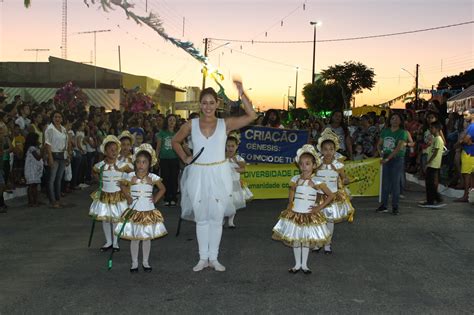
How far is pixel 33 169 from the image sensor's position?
11.0 meters

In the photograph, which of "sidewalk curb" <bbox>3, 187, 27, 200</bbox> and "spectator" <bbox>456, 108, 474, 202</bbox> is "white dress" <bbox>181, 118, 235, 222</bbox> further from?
"spectator" <bbox>456, 108, 474, 202</bbox>

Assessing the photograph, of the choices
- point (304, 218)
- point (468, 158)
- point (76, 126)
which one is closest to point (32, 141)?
point (76, 126)

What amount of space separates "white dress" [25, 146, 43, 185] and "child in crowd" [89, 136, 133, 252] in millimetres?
4260

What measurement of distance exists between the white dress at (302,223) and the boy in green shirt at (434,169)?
238 inches

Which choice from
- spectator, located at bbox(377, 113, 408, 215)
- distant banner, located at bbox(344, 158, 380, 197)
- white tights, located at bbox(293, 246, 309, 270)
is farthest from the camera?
distant banner, located at bbox(344, 158, 380, 197)

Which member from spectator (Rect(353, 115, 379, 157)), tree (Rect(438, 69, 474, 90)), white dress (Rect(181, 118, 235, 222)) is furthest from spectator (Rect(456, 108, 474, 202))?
tree (Rect(438, 69, 474, 90))

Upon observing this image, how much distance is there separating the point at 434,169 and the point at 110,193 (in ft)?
24.3

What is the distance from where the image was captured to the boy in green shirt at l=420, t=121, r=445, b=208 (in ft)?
37.3

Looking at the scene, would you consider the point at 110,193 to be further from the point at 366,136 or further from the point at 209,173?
the point at 366,136

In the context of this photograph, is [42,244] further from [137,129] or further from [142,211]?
[137,129]

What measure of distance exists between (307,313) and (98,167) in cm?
384

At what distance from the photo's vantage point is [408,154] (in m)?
17.4

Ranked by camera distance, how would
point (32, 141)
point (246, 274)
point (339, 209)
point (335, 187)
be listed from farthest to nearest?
point (32, 141)
point (335, 187)
point (339, 209)
point (246, 274)

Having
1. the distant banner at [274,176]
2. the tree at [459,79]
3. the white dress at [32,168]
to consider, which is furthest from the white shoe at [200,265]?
the tree at [459,79]
